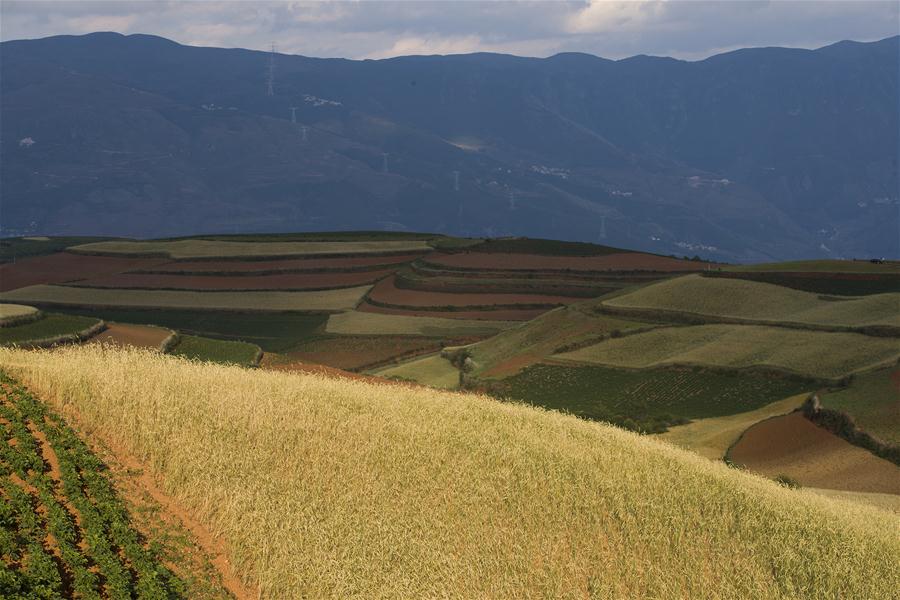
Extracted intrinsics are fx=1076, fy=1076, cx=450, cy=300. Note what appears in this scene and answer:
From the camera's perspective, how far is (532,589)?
90.6 feet

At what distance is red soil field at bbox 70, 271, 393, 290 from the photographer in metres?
153

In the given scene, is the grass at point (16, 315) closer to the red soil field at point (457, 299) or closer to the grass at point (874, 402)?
the red soil field at point (457, 299)

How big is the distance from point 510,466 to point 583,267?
377 feet

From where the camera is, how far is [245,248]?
586ft

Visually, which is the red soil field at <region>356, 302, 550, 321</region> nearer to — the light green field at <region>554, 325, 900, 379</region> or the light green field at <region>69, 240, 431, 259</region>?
the light green field at <region>554, 325, 900, 379</region>

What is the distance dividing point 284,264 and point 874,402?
114 meters

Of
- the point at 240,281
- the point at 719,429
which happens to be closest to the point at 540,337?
the point at 719,429

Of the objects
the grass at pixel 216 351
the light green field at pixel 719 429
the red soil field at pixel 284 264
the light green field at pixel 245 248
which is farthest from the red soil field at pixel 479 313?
the light green field at pixel 719 429

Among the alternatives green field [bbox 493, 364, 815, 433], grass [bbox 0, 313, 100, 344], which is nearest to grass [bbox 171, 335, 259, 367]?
grass [bbox 0, 313, 100, 344]

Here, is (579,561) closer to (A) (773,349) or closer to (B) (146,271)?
(A) (773,349)

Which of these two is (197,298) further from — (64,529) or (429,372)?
(64,529)

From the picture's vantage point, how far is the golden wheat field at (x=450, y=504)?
92.8 feet

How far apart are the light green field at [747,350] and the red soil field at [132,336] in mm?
34043

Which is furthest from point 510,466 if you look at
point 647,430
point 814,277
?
point 814,277
